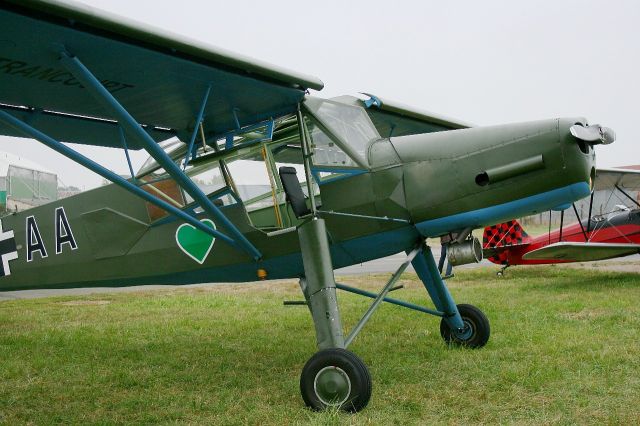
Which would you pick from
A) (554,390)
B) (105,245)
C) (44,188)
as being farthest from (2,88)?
(44,188)

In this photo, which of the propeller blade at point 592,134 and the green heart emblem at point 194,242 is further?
the green heart emblem at point 194,242

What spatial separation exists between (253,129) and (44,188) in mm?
19072

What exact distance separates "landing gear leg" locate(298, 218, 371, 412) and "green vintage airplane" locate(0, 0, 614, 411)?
0.01 m

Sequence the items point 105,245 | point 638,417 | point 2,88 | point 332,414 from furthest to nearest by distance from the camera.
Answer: point 105,245, point 2,88, point 332,414, point 638,417

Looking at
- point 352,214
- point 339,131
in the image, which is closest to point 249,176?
point 339,131

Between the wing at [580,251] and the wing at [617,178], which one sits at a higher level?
the wing at [617,178]

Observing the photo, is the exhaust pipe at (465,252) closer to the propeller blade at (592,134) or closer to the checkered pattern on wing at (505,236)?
the propeller blade at (592,134)

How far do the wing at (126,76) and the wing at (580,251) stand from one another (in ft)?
27.9

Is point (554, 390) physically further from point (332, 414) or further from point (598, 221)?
point (598, 221)

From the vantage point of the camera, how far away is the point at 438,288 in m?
5.73

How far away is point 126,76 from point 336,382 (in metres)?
2.84

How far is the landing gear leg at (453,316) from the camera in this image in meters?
5.74

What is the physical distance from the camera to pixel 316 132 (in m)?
5.01

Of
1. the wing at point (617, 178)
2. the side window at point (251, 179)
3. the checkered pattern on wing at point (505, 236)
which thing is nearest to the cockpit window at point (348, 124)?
the side window at point (251, 179)
